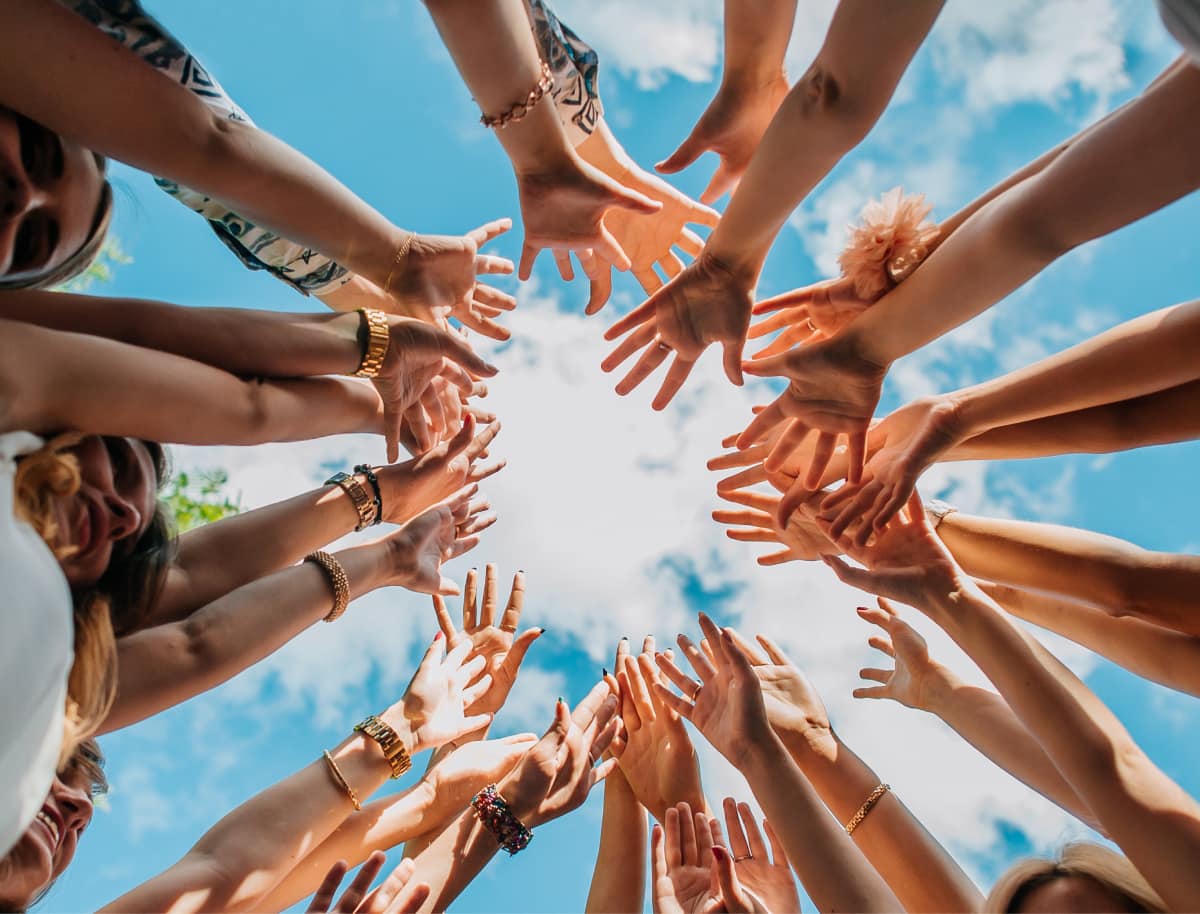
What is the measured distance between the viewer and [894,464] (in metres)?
3.13

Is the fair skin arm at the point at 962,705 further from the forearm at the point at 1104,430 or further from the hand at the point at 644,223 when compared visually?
the hand at the point at 644,223

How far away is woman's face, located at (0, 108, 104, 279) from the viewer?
2049 mm

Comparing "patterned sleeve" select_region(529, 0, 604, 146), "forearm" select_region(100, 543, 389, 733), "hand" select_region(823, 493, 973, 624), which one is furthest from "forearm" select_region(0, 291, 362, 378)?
"hand" select_region(823, 493, 973, 624)

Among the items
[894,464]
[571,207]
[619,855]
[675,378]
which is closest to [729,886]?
[619,855]

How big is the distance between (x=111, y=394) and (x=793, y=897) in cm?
294

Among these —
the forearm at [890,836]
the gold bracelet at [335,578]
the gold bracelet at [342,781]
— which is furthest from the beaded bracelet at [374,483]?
the forearm at [890,836]

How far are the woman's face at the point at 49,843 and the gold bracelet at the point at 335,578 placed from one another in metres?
0.94

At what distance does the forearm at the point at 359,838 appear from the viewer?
Answer: 3111 millimetres

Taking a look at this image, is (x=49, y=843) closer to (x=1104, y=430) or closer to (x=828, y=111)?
(x=828, y=111)

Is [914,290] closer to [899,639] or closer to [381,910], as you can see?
[899,639]

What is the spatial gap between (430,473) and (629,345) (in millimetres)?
1090

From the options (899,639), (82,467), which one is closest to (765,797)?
(899,639)

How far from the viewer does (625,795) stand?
149 inches

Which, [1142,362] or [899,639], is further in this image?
[899,639]
